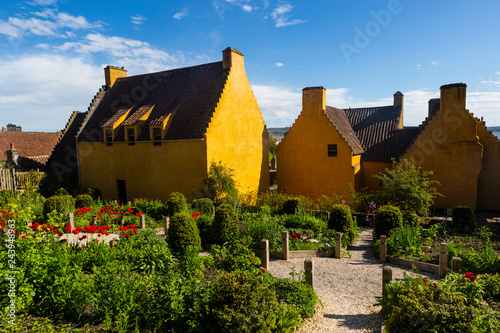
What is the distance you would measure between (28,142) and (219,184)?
27515 millimetres

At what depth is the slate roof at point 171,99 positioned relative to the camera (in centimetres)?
1981

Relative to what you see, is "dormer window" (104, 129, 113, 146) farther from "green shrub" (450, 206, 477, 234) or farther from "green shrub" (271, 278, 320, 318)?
"green shrub" (450, 206, 477, 234)

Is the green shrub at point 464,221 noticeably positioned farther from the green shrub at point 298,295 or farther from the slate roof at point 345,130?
the green shrub at point 298,295

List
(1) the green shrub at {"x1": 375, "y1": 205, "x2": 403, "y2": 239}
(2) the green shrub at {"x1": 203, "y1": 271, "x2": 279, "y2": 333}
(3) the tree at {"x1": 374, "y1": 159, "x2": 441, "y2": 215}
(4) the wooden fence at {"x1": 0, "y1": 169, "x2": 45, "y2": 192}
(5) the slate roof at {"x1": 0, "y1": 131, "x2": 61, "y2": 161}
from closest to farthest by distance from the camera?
1. (2) the green shrub at {"x1": 203, "y1": 271, "x2": 279, "y2": 333}
2. (1) the green shrub at {"x1": 375, "y1": 205, "x2": 403, "y2": 239}
3. (3) the tree at {"x1": 374, "y1": 159, "x2": 441, "y2": 215}
4. (4) the wooden fence at {"x1": 0, "y1": 169, "x2": 45, "y2": 192}
5. (5) the slate roof at {"x1": 0, "y1": 131, "x2": 61, "y2": 161}

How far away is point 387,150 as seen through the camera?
22.5 metres

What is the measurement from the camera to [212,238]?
12.5 metres

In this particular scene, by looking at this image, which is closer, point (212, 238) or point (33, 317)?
point (33, 317)

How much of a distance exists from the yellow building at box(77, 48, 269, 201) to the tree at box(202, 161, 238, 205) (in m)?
0.51

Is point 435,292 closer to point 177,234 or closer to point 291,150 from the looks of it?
point 177,234

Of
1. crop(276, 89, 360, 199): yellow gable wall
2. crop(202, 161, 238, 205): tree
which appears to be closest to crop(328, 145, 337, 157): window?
crop(276, 89, 360, 199): yellow gable wall

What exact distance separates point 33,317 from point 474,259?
456 inches

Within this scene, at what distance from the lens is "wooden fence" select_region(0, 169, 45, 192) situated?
Answer: 68.1ft

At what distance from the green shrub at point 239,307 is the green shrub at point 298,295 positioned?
142 cm

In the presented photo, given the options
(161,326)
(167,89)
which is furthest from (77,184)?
(161,326)
